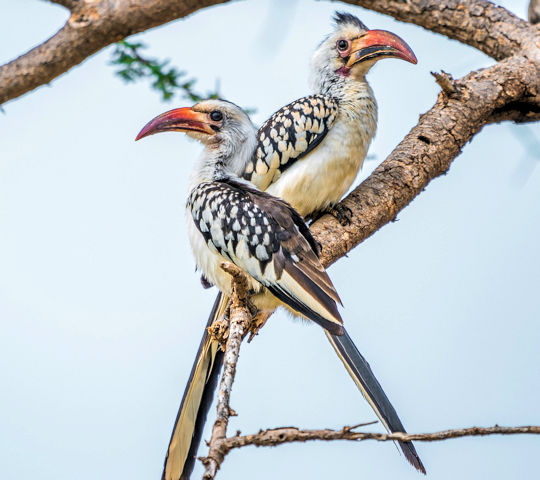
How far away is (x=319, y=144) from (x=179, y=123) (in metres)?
0.72

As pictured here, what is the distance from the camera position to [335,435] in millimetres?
1788

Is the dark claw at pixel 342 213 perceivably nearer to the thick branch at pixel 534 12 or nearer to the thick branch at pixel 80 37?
the thick branch at pixel 80 37

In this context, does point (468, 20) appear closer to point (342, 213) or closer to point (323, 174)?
→ point (323, 174)

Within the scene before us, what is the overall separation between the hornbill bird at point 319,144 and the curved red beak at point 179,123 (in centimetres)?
29

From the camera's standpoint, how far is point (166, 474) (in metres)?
2.93

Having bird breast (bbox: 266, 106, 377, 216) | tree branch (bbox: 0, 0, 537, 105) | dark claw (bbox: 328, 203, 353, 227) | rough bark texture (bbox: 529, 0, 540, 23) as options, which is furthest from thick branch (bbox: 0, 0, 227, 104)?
rough bark texture (bbox: 529, 0, 540, 23)

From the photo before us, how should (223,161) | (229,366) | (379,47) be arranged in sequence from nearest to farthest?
(229,366), (223,161), (379,47)

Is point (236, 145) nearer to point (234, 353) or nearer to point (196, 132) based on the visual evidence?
point (196, 132)

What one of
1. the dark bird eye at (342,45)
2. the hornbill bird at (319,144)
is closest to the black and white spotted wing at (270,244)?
the hornbill bird at (319,144)

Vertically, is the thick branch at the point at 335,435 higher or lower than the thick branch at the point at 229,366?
lower

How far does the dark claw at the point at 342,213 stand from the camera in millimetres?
3486

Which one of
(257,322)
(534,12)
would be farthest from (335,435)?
(534,12)

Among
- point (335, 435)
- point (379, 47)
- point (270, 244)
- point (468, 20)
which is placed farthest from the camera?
point (468, 20)

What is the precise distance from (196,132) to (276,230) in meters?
0.94
